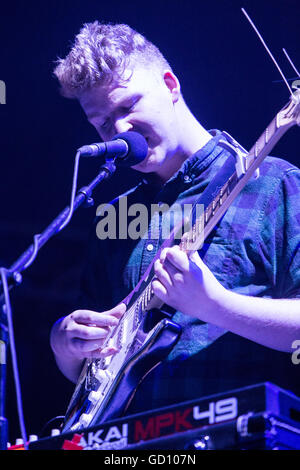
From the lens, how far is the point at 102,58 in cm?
195

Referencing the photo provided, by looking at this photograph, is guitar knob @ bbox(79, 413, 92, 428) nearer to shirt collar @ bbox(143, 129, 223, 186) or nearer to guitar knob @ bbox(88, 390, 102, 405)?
guitar knob @ bbox(88, 390, 102, 405)

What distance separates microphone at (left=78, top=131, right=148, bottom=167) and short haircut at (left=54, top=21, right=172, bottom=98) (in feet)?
1.25

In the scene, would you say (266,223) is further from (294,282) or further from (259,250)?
(294,282)

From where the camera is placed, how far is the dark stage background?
2412 millimetres

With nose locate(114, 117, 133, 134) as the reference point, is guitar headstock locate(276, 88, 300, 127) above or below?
below

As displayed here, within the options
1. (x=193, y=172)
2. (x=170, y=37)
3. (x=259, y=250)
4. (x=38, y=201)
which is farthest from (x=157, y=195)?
(x=38, y=201)

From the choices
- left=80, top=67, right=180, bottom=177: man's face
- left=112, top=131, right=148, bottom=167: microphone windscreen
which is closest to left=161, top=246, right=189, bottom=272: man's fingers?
left=112, top=131, right=148, bottom=167: microphone windscreen

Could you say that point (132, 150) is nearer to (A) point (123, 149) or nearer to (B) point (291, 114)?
(A) point (123, 149)

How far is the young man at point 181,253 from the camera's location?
1.38m

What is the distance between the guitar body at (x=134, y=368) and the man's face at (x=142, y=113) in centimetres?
56

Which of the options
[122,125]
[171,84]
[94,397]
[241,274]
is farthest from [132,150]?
[94,397]

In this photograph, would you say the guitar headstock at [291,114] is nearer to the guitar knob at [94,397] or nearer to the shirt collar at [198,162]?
the shirt collar at [198,162]

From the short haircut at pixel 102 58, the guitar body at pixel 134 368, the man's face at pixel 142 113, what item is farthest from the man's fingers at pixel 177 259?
the short haircut at pixel 102 58

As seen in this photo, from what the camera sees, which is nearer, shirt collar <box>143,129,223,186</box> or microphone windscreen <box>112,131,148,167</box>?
microphone windscreen <box>112,131,148,167</box>
